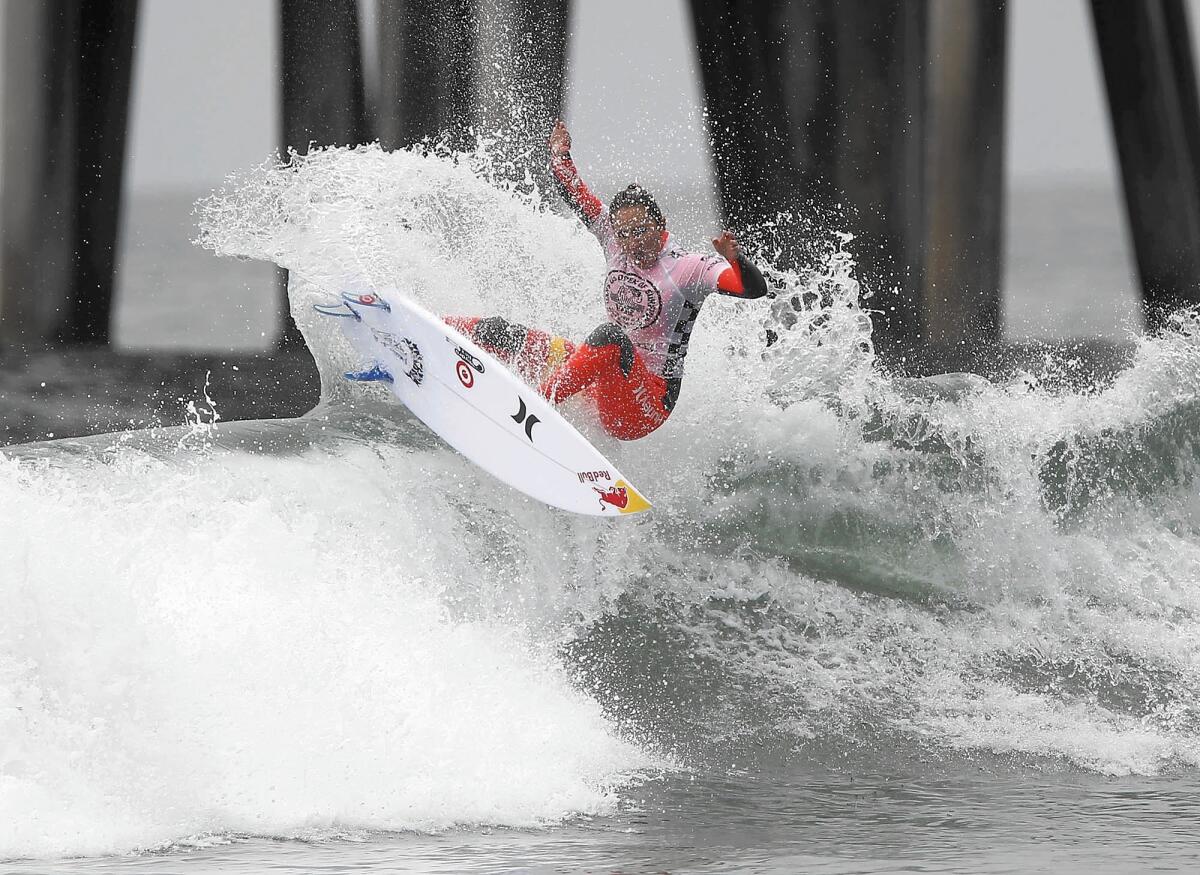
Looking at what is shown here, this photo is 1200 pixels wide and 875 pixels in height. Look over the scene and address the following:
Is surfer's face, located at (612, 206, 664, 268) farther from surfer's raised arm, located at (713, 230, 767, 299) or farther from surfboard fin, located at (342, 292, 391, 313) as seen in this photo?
surfboard fin, located at (342, 292, 391, 313)

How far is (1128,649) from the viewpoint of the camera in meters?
7.21

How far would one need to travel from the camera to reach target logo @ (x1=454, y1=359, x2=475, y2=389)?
23.3 ft

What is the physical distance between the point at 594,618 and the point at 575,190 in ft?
7.19

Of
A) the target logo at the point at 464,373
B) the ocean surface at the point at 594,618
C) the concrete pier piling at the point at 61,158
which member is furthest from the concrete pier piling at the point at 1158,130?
the target logo at the point at 464,373

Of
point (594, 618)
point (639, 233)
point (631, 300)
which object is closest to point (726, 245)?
point (639, 233)

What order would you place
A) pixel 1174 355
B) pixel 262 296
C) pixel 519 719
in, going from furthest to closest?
pixel 262 296, pixel 1174 355, pixel 519 719

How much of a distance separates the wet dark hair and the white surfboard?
37.0 inches

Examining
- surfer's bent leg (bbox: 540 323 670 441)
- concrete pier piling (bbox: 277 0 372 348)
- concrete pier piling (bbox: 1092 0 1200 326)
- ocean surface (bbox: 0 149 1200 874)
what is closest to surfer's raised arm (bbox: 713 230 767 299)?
surfer's bent leg (bbox: 540 323 670 441)

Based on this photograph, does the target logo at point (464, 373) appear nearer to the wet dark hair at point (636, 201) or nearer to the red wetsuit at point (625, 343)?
the red wetsuit at point (625, 343)

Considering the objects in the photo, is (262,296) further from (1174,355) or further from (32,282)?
(1174,355)

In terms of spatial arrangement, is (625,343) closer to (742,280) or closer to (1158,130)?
(742,280)

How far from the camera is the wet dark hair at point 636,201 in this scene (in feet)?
23.0

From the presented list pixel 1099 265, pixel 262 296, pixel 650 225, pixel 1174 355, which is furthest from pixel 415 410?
pixel 1099 265

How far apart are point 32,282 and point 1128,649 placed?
10109mm
